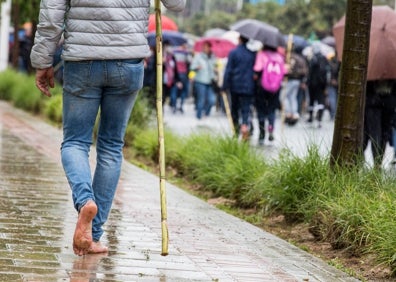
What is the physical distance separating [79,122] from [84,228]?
67 centimetres

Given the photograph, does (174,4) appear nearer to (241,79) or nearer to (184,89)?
(241,79)

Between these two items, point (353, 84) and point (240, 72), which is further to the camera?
point (240, 72)

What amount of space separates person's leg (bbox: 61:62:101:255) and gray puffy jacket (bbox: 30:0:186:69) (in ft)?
0.31

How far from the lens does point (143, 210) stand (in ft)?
28.3

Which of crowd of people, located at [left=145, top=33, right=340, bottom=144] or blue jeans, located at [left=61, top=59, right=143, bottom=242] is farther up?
blue jeans, located at [left=61, top=59, right=143, bottom=242]

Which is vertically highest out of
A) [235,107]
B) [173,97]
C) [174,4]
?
[174,4]

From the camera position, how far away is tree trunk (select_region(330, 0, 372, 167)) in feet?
28.0

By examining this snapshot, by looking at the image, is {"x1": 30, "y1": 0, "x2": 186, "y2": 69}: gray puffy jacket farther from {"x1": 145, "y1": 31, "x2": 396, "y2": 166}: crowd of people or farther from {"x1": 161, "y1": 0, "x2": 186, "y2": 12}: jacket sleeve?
{"x1": 145, "y1": 31, "x2": 396, "y2": 166}: crowd of people

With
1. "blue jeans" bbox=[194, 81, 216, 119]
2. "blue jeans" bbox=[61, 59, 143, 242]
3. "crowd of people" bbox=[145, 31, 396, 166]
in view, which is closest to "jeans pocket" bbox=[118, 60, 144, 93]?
"blue jeans" bbox=[61, 59, 143, 242]

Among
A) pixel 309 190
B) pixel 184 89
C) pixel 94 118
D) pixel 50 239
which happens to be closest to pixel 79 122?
pixel 94 118

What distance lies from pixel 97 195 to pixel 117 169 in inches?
7.5

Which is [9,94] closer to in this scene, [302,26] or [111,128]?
[111,128]

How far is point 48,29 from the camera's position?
6328mm

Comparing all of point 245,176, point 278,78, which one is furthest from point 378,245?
point 278,78
